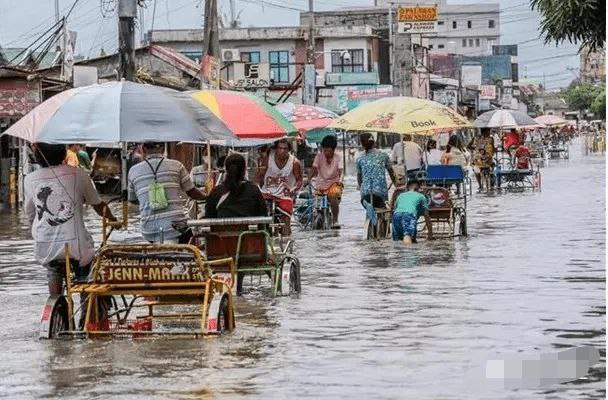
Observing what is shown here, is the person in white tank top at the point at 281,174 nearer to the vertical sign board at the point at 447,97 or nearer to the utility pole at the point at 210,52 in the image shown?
the utility pole at the point at 210,52

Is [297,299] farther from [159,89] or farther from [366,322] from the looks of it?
[159,89]

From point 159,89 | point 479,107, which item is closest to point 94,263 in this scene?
point 159,89

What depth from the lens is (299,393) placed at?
953 cm

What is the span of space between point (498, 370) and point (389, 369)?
741 millimetres

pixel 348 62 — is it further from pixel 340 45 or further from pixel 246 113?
pixel 246 113

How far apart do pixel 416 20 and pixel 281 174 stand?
65100mm

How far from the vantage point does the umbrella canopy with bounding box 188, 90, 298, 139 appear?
16.6 m

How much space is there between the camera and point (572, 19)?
1406 cm

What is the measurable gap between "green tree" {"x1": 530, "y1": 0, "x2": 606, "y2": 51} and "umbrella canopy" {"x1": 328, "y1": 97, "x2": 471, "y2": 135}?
7935mm

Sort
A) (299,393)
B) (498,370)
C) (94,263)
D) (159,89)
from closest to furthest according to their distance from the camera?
(299,393) < (498,370) < (94,263) < (159,89)

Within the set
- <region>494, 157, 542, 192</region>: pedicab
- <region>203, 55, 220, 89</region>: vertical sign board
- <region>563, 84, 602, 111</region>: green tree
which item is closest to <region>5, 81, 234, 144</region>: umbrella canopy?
<region>203, 55, 220, 89</region>: vertical sign board

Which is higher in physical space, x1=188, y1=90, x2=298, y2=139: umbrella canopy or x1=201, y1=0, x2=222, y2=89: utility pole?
x1=201, y1=0, x2=222, y2=89: utility pole

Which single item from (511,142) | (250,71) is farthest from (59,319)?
(250,71)

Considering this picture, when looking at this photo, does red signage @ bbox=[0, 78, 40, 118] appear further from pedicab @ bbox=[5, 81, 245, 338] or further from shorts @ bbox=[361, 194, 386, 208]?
pedicab @ bbox=[5, 81, 245, 338]
